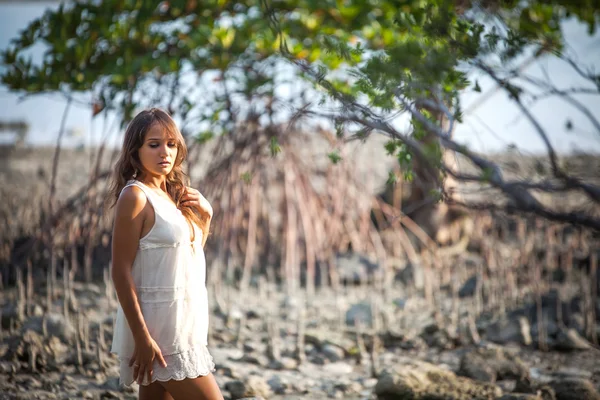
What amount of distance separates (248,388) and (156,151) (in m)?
1.48

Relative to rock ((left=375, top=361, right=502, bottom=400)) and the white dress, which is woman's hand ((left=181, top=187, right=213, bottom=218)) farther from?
rock ((left=375, top=361, right=502, bottom=400))

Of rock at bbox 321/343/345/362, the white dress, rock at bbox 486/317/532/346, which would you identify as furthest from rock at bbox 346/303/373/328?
the white dress

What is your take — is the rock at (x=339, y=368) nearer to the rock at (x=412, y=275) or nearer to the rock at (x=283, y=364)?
the rock at (x=283, y=364)

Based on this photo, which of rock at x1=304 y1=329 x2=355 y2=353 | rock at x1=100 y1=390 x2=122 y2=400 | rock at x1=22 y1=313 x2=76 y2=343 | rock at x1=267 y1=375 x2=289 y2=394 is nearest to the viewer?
rock at x1=100 y1=390 x2=122 y2=400

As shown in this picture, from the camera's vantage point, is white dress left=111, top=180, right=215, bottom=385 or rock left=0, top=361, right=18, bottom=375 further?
rock left=0, top=361, right=18, bottom=375

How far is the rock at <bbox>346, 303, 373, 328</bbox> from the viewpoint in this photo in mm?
4477

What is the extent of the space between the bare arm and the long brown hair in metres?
0.14

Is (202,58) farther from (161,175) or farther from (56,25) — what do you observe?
(161,175)

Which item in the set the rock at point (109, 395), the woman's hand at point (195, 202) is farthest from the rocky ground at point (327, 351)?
the woman's hand at point (195, 202)

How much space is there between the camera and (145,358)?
1.77 metres

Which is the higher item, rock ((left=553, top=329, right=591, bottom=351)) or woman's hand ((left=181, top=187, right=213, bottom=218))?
woman's hand ((left=181, top=187, right=213, bottom=218))

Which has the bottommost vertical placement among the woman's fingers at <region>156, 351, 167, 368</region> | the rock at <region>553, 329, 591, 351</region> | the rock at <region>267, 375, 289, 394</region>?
the rock at <region>267, 375, 289, 394</region>

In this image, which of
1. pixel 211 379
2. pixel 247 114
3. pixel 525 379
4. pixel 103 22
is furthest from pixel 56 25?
pixel 525 379

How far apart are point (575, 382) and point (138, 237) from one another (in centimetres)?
216
